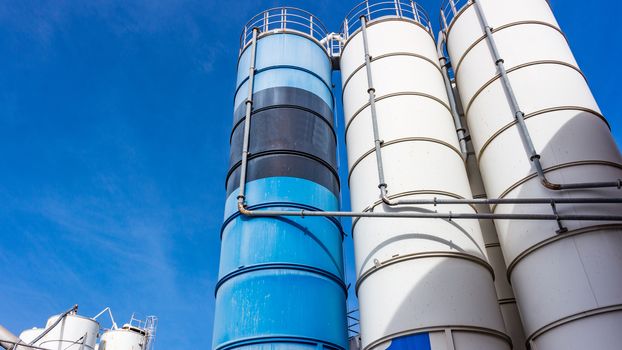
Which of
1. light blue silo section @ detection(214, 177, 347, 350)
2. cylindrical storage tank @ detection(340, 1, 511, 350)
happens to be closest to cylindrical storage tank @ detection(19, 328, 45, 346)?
light blue silo section @ detection(214, 177, 347, 350)

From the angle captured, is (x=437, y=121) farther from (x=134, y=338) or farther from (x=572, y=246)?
(x=134, y=338)

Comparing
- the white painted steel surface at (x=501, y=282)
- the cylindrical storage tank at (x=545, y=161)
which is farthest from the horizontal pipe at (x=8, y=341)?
the cylindrical storage tank at (x=545, y=161)

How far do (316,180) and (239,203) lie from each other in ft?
5.65

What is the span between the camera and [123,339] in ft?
68.4

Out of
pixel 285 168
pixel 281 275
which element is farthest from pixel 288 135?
pixel 281 275

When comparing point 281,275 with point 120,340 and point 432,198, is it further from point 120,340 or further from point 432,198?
point 120,340

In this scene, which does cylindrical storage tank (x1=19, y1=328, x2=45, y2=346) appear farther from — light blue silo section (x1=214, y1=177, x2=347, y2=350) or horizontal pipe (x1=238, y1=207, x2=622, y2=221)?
horizontal pipe (x1=238, y1=207, x2=622, y2=221)

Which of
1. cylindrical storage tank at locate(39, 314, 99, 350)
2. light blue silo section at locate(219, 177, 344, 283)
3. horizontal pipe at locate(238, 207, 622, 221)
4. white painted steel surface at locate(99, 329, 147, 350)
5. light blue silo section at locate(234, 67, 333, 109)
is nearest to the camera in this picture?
horizontal pipe at locate(238, 207, 622, 221)

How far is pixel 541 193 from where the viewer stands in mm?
7875

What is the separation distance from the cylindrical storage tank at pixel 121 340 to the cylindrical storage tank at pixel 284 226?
41.1ft

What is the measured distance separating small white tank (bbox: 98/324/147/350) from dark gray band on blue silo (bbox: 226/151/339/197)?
41.8 feet

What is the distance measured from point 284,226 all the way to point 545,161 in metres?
4.72

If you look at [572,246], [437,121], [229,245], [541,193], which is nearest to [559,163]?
[541,193]

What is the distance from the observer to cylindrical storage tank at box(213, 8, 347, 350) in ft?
29.6
